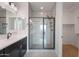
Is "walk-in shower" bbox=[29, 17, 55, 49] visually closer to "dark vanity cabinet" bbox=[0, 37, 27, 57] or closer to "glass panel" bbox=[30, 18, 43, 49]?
"glass panel" bbox=[30, 18, 43, 49]

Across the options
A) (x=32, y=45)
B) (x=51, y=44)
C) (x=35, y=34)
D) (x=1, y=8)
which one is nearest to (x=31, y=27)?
(x=35, y=34)

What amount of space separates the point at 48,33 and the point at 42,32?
36cm

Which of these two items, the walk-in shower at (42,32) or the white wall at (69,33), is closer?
the walk-in shower at (42,32)

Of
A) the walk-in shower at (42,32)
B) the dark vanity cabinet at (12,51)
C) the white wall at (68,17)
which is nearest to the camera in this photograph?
the dark vanity cabinet at (12,51)

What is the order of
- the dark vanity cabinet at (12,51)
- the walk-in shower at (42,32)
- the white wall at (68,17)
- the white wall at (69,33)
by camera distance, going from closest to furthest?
the dark vanity cabinet at (12,51) < the walk-in shower at (42,32) < the white wall at (68,17) < the white wall at (69,33)

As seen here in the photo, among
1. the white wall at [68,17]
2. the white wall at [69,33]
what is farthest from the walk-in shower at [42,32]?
the white wall at [69,33]

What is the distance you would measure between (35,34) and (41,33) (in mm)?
361

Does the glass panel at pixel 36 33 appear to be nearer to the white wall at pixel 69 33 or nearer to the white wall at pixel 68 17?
the white wall at pixel 68 17

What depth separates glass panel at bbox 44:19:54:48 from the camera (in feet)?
23.9

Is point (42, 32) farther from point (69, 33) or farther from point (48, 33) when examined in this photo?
point (69, 33)

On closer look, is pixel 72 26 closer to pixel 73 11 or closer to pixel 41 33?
pixel 73 11

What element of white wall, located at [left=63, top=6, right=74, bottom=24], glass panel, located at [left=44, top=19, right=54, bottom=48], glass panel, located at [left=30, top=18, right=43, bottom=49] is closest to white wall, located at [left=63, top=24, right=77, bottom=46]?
white wall, located at [left=63, top=6, right=74, bottom=24]

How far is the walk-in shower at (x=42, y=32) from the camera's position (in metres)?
7.26

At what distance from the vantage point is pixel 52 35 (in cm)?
729
